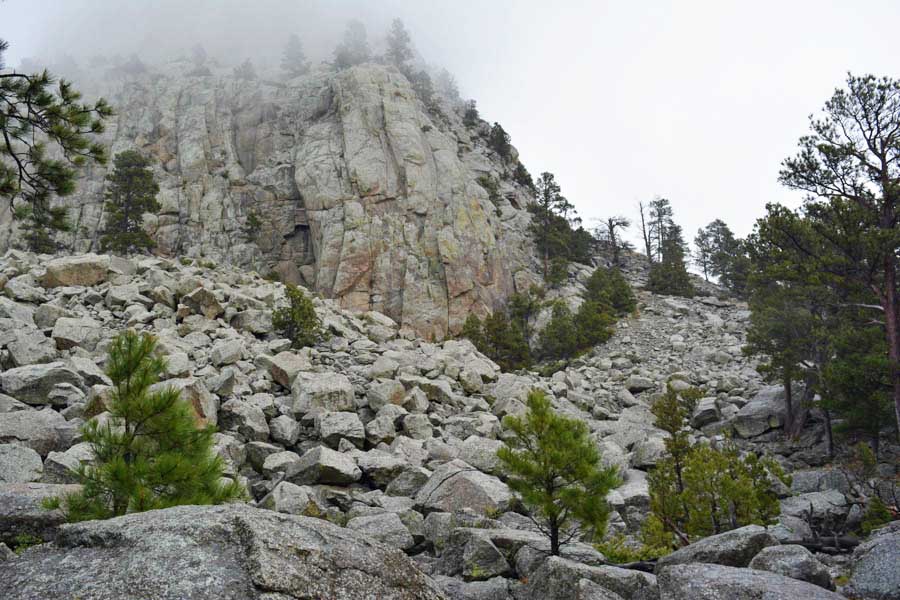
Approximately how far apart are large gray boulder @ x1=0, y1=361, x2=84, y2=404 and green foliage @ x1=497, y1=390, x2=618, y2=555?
12.4 m

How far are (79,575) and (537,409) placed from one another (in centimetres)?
705

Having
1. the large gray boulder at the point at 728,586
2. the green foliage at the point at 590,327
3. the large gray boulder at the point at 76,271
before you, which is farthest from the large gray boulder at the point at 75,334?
the green foliage at the point at 590,327

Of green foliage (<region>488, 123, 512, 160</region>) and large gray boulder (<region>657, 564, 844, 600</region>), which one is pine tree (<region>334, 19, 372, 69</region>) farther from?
large gray boulder (<region>657, 564, 844, 600</region>)

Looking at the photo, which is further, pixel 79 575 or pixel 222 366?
pixel 222 366

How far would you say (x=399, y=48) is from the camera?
81312 mm

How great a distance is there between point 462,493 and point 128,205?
42969 mm

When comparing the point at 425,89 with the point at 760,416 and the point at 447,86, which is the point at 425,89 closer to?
the point at 447,86

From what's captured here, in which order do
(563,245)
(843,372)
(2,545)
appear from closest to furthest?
(2,545)
(843,372)
(563,245)

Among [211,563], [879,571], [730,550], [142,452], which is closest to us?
[211,563]

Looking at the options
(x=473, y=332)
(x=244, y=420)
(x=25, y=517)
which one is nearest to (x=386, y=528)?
(x=25, y=517)

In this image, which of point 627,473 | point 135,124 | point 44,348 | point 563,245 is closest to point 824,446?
point 627,473

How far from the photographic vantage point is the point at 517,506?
12141 millimetres

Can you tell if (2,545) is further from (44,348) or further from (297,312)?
(297,312)

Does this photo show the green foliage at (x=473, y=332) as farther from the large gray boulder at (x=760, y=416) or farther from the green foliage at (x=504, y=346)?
the large gray boulder at (x=760, y=416)
